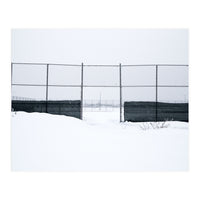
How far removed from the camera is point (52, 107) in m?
8.32

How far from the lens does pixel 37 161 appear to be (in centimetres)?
425

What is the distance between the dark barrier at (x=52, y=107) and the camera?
8273 mm

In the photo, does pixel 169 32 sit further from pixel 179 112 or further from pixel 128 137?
pixel 179 112

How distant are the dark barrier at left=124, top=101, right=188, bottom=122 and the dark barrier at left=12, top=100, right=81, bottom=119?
1829 millimetres

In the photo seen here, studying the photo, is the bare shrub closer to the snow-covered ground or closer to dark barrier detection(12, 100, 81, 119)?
the snow-covered ground

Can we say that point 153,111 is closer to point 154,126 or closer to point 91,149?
point 154,126

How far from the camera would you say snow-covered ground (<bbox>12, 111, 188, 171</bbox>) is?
4.23 metres

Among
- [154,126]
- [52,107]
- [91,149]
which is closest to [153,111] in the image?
[154,126]

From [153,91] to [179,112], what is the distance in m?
1.30


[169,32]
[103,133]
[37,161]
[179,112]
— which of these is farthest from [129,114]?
[37,161]

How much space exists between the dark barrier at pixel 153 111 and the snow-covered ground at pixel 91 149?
269cm

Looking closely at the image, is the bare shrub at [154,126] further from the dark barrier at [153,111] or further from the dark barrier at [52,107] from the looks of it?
the dark barrier at [52,107]

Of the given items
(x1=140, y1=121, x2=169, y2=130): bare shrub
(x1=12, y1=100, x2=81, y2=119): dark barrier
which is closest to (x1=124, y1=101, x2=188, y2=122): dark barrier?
(x1=140, y1=121, x2=169, y2=130): bare shrub

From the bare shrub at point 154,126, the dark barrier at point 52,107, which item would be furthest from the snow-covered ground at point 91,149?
the dark barrier at point 52,107
